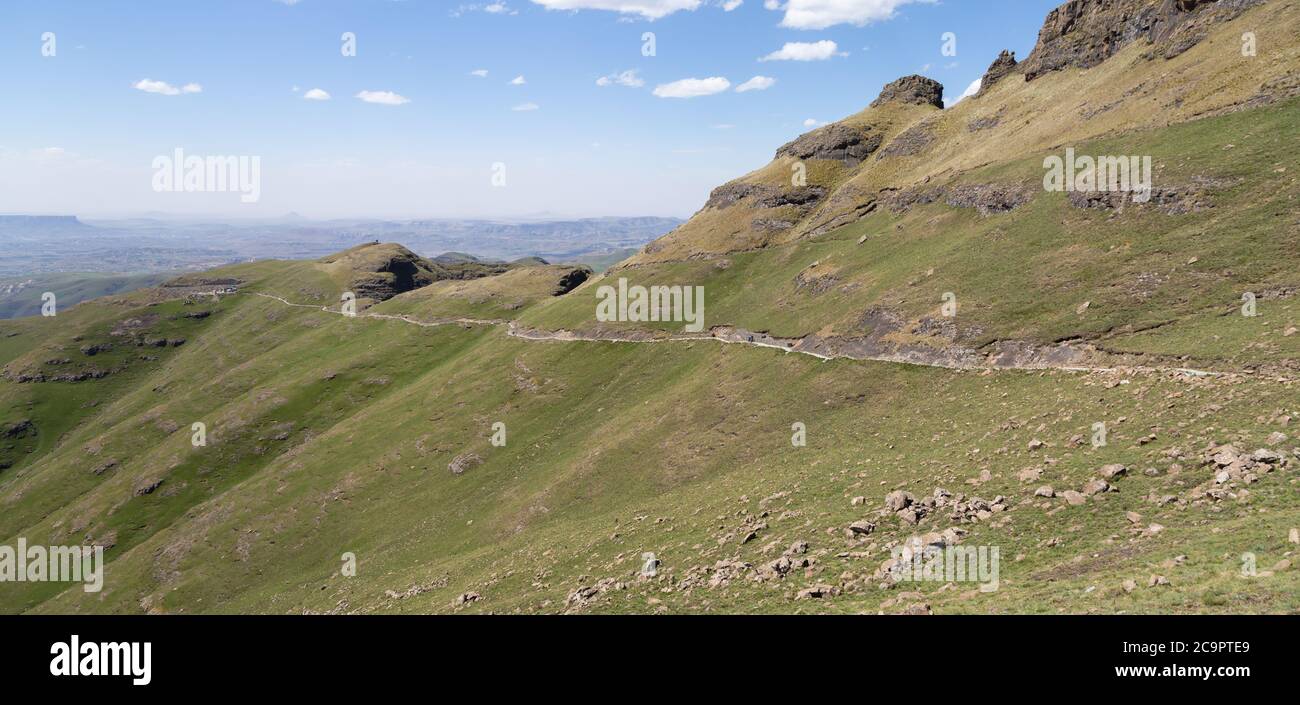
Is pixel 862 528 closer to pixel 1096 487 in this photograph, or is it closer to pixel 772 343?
pixel 1096 487

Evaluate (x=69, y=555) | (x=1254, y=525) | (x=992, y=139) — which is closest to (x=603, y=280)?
(x=992, y=139)

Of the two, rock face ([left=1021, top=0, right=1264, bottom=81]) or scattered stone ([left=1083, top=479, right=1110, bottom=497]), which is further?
rock face ([left=1021, top=0, right=1264, bottom=81])

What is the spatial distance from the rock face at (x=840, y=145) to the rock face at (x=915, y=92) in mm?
18898

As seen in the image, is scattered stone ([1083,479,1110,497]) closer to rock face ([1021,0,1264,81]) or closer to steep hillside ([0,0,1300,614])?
steep hillside ([0,0,1300,614])

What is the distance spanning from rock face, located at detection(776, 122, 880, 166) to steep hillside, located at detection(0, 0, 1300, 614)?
0.65 metres

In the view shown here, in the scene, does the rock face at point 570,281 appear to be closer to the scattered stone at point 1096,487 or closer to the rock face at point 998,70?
the rock face at point 998,70

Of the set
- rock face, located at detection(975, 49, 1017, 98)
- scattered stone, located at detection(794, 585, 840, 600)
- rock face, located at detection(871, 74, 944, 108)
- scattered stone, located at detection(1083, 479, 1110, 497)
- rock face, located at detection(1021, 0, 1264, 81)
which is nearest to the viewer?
scattered stone, located at detection(794, 585, 840, 600)

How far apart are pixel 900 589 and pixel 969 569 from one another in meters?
2.84

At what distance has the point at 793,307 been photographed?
7794 cm

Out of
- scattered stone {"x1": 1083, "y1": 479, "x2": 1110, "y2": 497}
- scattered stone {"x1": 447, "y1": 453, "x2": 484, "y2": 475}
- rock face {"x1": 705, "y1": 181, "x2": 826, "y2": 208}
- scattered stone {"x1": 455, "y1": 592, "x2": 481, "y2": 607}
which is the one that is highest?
rock face {"x1": 705, "y1": 181, "x2": 826, "y2": 208}

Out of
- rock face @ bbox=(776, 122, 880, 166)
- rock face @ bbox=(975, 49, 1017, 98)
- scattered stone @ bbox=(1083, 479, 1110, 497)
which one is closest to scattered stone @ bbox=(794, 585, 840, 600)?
scattered stone @ bbox=(1083, 479, 1110, 497)

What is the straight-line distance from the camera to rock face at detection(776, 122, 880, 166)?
117m
